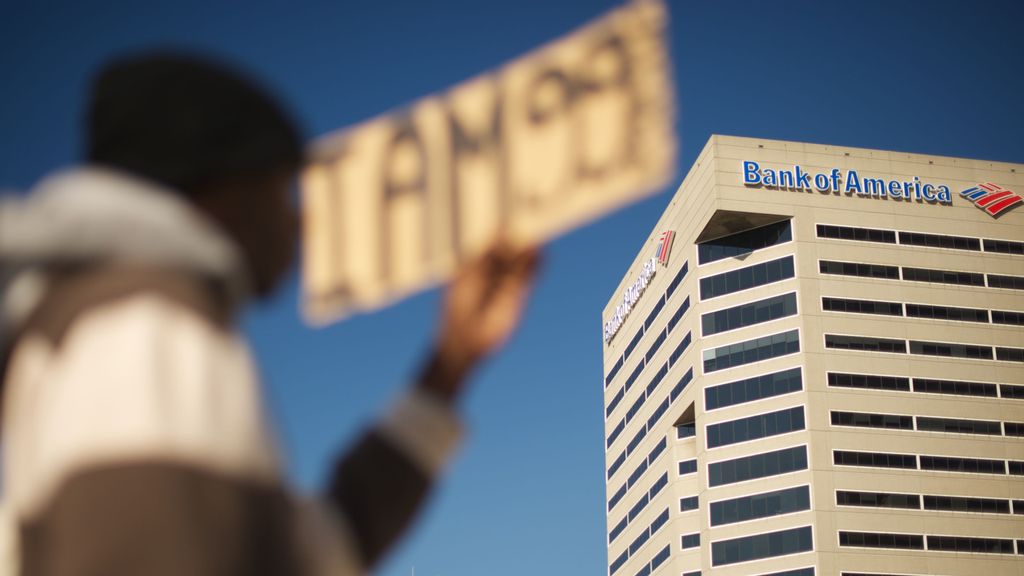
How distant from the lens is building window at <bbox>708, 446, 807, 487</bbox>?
254 ft

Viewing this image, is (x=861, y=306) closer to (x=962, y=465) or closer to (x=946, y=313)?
(x=946, y=313)

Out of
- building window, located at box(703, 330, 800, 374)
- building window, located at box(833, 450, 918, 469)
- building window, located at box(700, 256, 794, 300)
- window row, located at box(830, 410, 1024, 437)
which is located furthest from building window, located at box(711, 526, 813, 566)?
building window, located at box(700, 256, 794, 300)

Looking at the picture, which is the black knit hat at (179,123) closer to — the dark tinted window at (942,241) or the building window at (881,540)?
the building window at (881,540)

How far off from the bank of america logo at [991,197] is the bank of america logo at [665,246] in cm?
2128

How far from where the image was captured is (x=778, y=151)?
83688 mm

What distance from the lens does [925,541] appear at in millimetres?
76250

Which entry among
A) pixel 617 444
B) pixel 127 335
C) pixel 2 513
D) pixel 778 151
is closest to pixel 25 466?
pixel 2 513

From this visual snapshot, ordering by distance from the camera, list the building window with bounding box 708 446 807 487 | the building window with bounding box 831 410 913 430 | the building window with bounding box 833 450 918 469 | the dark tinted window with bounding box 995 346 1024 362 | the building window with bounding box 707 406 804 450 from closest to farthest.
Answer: the building window with bounding box 833 450 918 469 < the building window with bounding box 708 446 807 487 < the building window with bounding box 831 410 913 430 < the building window with bounding box 707 406 804 450 < the dark tinted window with bounding box 995 346 1024 362

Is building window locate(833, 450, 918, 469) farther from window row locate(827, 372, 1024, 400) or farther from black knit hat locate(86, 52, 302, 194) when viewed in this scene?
black knit hat locate(86, 52, 302, 194)

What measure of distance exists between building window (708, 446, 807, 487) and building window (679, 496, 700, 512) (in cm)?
440

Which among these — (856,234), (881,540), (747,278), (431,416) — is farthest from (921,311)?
(431,416)

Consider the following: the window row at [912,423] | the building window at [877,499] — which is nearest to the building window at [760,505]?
the building window at [877,499]

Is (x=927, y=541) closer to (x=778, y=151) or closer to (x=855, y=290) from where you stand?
(x=855, y=290)

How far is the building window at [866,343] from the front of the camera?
3120 inches
